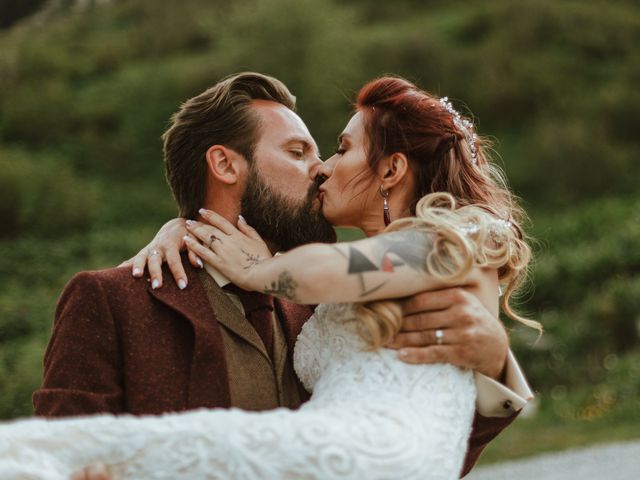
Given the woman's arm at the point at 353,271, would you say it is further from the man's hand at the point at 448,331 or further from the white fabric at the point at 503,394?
the white fabric at the point at 503,394

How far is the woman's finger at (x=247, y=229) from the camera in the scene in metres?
3.37

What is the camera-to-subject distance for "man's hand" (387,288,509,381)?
284 centimetres

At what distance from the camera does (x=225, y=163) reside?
Answer: 3.59m

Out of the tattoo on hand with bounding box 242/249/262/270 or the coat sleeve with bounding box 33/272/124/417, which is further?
the tattoo on hand with bounding box 242/249/262/270

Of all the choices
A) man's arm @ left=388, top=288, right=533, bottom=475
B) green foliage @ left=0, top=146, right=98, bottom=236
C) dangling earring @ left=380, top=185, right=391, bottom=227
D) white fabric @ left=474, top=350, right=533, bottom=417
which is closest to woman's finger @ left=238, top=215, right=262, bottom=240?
dangling earring @ left=380, top=185, right=391, bottom=227

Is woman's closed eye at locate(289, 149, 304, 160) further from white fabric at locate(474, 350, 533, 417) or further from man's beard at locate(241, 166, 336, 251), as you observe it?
white fabric at locate(474, 350, 533, 417)

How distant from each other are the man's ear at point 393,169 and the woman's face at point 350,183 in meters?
0.04

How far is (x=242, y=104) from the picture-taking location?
3.63 m

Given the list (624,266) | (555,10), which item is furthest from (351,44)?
(624,266)

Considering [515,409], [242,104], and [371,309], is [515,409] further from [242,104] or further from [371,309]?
[242,104]

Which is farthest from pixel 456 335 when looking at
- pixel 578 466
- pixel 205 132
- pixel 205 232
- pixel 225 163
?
pixel 578 466

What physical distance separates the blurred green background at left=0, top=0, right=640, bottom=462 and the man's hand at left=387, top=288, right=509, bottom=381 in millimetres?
8480

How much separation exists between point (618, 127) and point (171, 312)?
80.4 feet

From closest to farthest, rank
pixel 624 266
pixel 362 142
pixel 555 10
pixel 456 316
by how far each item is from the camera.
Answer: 1. pixel 456 316
2. pixel 362 142
3. pixel 624 266
4. pixel 555 10
